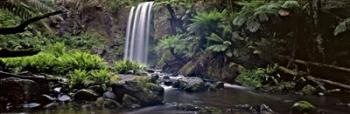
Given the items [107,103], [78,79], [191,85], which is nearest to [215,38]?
[191,85]

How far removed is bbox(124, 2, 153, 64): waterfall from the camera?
53.4ft

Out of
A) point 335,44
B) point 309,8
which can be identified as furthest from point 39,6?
point 335,44

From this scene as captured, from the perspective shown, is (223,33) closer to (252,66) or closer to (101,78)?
(252,66)

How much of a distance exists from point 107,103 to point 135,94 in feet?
2.18

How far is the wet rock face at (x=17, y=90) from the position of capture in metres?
7.18

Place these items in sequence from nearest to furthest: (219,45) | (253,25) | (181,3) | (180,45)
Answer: (253,25) < (219,45) < (180,45) < (181,3)

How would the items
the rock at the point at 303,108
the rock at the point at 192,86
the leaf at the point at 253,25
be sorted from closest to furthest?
the rock at the point at 303,108 < the rock at the point at 192,86 < the leaf at the point at 253,25

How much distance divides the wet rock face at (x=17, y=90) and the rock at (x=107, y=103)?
1.16 meters

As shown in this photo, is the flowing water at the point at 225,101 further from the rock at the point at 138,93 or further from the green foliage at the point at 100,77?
the green foliage at the point at 100,77

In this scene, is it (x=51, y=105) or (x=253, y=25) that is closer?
(x=51, y=105)

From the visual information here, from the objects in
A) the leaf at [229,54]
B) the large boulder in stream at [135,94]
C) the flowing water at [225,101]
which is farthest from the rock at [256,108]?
the leaf at [229,54]

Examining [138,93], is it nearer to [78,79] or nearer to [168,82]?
[78,79]

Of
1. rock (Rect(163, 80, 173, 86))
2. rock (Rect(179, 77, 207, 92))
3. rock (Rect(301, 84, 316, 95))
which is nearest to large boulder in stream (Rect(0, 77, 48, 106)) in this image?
rock (Rect(179, 77, 207, 92))

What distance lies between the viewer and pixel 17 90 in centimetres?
733
